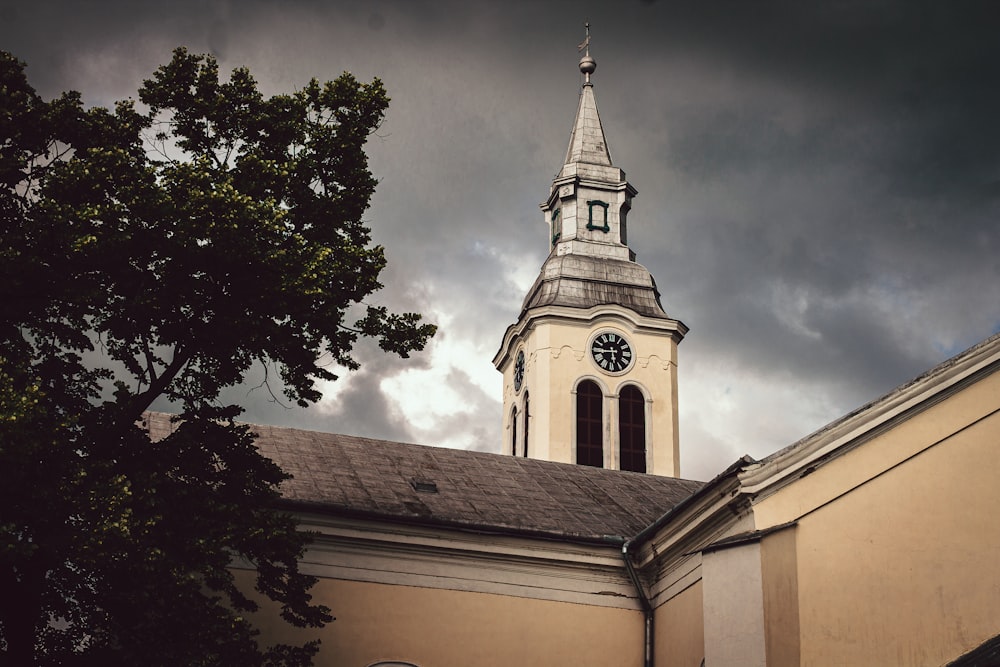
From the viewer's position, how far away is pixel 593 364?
123ft

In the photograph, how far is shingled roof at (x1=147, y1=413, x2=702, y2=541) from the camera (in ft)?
61.4

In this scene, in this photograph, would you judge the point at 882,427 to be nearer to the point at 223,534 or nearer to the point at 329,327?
the point at 329,327

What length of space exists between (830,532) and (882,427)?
1439 millimetres

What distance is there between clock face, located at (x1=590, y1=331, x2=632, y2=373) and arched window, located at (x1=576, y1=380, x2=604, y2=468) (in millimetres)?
802

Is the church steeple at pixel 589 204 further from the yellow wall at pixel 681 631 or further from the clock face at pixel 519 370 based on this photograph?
the yellow wall at pixel 681 631

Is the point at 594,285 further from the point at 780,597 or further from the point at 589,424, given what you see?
the point at 780,597

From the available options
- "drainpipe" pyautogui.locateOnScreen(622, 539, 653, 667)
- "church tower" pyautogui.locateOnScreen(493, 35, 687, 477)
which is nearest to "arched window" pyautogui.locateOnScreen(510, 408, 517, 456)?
"church tower" pyautogui.locateOnScreen(493, 35, 687, 477)

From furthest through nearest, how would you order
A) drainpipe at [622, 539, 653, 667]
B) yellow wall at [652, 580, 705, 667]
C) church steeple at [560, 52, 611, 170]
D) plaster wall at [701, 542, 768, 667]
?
church steeple at [560, 52, 611, 170], drainpipe at [622, 539, 653, 667], yellow wall at [652, 580, 705, 667], plaster wall at [701, 542, 768, 667]

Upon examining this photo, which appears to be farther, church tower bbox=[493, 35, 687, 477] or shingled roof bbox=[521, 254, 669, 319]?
shingled roof bbox=[521, 254, 669, 319]

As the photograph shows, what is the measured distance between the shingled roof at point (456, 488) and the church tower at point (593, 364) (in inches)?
481

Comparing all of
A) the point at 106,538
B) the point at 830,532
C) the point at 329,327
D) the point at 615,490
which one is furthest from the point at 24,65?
the point at 615,490

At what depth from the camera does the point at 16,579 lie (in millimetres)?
11859

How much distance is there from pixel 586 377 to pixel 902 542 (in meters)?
23.5

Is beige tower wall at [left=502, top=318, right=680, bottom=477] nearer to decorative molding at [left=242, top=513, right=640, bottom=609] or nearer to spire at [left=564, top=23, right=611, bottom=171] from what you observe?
spire at [left=564, top=23, right=611, bottom=171]
